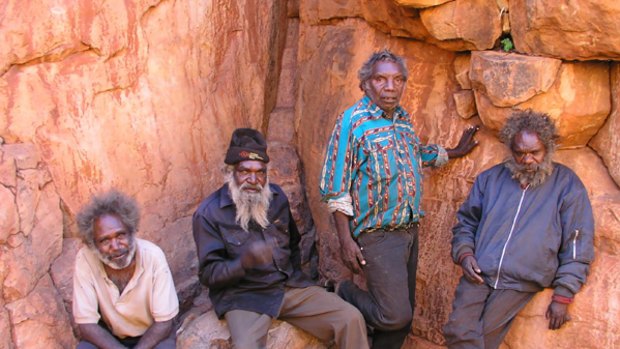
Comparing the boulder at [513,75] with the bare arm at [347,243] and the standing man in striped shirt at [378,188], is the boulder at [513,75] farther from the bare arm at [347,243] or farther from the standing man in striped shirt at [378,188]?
the bare arm at [347,243]

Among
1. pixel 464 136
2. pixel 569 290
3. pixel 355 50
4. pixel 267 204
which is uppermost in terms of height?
pixel 355 50

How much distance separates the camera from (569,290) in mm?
3951

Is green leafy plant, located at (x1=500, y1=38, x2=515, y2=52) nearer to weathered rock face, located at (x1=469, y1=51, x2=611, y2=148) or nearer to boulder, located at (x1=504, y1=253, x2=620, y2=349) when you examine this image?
weathered rock face, located at (x1=469, y1=51, x2=611, y2=148)

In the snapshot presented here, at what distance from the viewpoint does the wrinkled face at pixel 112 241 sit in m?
3.77

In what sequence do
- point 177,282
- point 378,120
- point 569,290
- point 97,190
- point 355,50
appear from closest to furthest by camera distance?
point 569,290, point 378,120, point 97,190, point 177,282, point 355,50

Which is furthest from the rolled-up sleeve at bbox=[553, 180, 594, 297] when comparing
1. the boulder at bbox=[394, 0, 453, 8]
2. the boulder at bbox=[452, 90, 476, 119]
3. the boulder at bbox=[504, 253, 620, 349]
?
the boulder at bbox=[394, 0, 453, 8]

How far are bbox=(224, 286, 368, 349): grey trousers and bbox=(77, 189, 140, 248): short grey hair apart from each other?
2.61ft

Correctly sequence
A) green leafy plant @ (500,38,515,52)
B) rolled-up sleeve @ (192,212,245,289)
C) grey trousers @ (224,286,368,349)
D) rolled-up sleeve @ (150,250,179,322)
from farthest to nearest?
1. green leafy plant @ (500,38,515,52)
2. grey trousers @ (224,286,368,349)
3. rolled-up sleeve @ (192,212,245,289)
4. rolled-up sleeve @ (150,250,179,322)

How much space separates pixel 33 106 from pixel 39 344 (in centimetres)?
137

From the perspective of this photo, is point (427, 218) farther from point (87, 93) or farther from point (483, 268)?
point (87, 93)

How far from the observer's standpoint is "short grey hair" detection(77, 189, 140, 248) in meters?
3.80

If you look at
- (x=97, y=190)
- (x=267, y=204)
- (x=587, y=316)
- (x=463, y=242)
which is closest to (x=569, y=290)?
(x=587, y=316)

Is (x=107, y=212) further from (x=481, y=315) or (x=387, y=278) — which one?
(x=481, y=315)

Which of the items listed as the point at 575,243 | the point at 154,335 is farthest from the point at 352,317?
the point at 575,243
